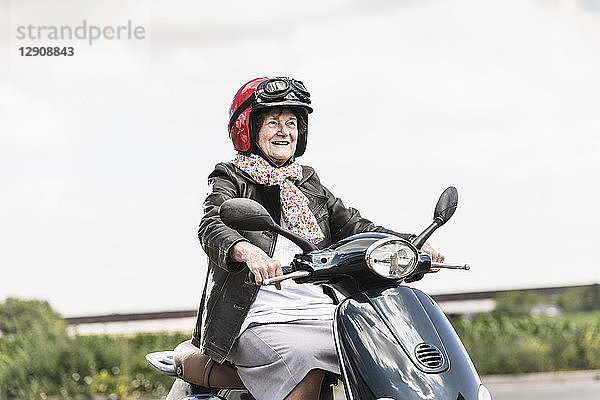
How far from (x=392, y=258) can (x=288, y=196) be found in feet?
2.42

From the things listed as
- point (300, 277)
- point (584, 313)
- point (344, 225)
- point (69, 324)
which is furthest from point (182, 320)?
point (300, 277)

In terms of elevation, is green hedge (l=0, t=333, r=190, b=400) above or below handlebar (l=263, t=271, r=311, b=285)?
below

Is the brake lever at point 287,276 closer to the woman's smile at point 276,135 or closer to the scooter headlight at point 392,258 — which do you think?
the scooter headlight at point 392,258

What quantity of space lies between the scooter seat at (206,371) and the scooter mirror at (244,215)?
2.82 feet

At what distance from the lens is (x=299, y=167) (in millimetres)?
3572

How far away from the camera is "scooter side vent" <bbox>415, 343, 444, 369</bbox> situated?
2.71 m

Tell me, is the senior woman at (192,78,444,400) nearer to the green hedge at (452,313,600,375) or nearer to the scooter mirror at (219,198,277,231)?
the scooter mirror at (219,198,277,231)

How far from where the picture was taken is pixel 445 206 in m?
3.07

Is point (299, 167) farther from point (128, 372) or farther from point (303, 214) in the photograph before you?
point (128, 372)

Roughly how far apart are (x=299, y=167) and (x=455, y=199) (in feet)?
2.22

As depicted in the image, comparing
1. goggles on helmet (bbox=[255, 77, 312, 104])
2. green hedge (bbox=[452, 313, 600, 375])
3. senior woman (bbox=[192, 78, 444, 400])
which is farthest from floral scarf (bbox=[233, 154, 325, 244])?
green hedge (bbox=[452, 313, 600, 375])

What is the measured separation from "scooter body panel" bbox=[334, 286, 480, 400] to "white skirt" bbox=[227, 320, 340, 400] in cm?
22

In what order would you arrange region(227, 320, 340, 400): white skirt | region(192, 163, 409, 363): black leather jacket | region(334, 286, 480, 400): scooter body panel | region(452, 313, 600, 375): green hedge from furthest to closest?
region(452, 313, 600, 375): green hedge
region(192, 163, 409, 363): black leather jacket
region(227, 320, 340, 400): white skirt
region(334, 286, 480, 400): scooter body panel

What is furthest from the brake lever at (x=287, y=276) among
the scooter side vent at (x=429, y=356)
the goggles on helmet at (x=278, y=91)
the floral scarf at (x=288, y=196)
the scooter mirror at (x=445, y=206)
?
the goggles on helmet at (x=278, y=91)
